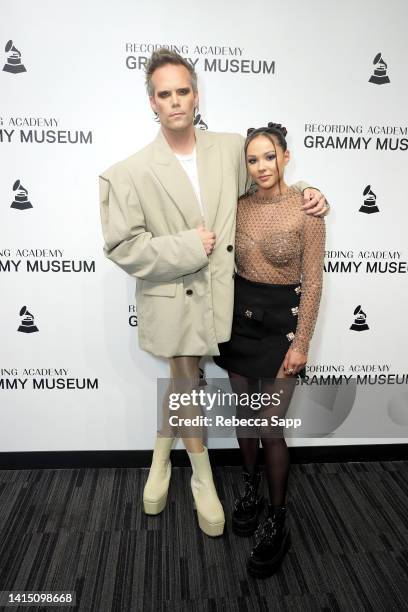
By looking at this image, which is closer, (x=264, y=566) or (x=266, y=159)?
(x=266, y=159)

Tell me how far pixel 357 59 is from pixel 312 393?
1780mm

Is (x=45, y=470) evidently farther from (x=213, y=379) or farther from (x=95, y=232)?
(x=95, y=232)

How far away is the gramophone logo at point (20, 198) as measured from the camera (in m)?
2.41

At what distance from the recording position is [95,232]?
2490 mm

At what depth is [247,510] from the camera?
7.49ft

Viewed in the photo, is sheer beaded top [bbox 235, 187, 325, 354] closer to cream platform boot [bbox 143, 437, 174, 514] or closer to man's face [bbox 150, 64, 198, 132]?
man's face [bbox 150, 64, 198, 132]

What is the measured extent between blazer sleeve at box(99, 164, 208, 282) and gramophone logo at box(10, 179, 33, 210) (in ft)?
2.13

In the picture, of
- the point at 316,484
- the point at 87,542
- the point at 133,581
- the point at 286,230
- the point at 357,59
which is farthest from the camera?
the point at 316,484

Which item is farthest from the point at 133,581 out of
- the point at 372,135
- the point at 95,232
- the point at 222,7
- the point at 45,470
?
the point at 222,7

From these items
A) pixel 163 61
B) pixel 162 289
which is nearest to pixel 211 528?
pixel 162 289

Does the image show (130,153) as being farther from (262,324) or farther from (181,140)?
(262,324)

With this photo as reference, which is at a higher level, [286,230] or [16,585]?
[286,230]

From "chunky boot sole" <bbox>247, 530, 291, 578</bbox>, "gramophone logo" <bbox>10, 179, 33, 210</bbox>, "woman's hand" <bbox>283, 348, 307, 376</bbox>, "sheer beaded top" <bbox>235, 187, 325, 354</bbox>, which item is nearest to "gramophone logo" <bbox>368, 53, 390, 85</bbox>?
"sheer beaded top" <bbox>235, 187, 325, 354</bbox>

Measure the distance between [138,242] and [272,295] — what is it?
1.91ft
